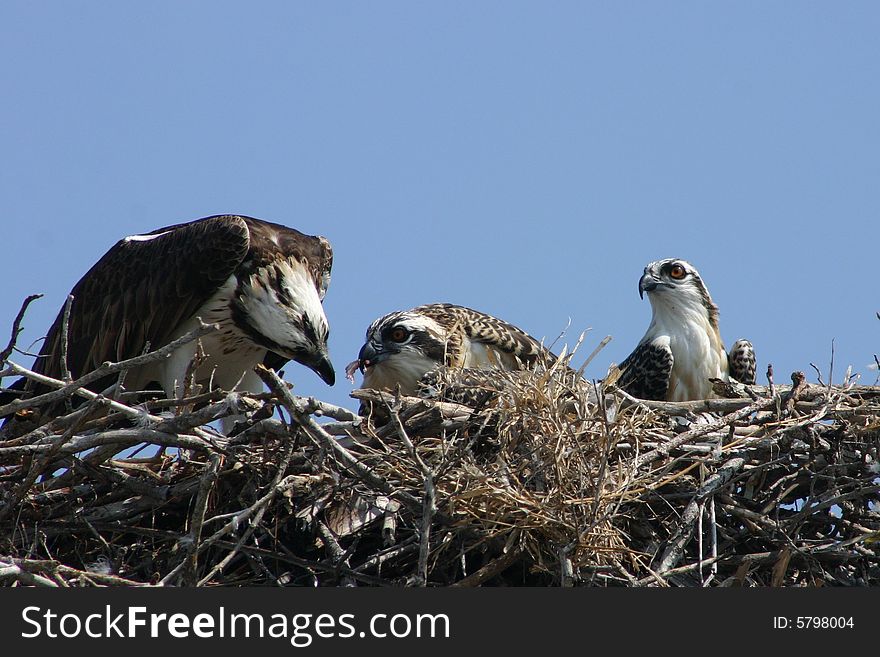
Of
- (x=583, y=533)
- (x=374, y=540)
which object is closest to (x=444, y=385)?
(x=374, y=540)

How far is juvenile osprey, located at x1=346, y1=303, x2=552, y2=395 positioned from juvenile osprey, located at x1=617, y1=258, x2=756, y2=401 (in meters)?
0.71

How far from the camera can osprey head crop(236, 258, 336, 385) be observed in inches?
294

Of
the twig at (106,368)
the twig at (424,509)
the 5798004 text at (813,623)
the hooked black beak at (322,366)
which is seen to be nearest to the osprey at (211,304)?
the hooked black beak at (322,366)

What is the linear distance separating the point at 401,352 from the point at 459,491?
2.06 meters

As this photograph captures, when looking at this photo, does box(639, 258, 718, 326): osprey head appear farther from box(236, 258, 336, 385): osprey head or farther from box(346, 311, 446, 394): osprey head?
box(236, 258, 336, 385): osprey head

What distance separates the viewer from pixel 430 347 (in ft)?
25.3

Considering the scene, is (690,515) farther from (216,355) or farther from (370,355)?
(216,355)

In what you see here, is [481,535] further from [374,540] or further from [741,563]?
[741,563]

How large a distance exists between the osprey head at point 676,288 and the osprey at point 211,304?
2.04 meters

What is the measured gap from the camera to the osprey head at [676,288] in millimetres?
8555

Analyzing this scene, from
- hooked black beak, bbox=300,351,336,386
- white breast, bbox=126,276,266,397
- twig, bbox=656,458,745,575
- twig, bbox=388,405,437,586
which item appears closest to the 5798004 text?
twig, bbox=656,458,745,575

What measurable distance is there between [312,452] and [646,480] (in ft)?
4.82

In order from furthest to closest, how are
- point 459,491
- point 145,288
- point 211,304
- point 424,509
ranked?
point 145,288 → point 211,304 → point 459,491 → point 424,509

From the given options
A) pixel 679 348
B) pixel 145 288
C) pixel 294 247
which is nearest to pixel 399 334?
pixel 294 247
